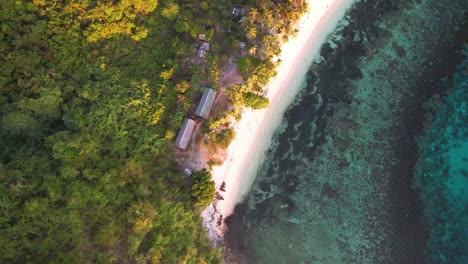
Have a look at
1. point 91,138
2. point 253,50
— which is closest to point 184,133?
point 91,138

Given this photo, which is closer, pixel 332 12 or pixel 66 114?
pixel 66 114

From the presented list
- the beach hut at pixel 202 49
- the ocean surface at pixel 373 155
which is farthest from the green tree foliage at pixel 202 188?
the beach hut at pixel 202 49

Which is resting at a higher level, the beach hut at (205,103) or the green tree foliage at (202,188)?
the beach hut at (205,103)

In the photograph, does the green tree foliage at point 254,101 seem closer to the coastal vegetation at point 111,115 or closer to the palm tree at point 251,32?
the coastal vegetation at point 111,115

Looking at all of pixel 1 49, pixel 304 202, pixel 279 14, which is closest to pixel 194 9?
pixel 279 14

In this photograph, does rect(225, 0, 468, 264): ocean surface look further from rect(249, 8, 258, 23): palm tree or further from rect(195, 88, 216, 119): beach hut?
rect(249, 8, 258, 23): palm tree

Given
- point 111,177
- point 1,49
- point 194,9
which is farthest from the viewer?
point 194,9

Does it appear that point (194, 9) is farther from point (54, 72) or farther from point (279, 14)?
point (54, 72)
